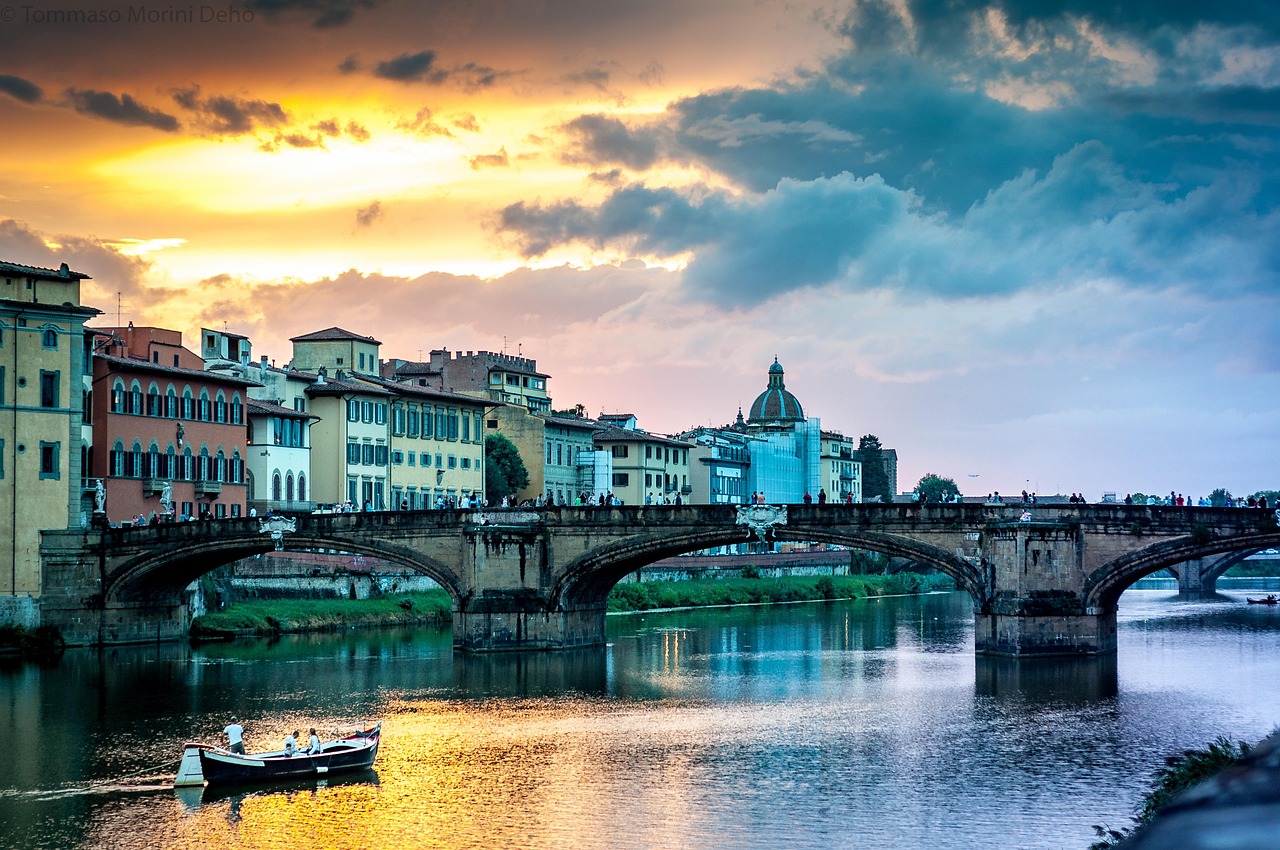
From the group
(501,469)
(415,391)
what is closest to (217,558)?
(415,391)

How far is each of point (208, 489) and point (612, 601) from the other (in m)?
28.6

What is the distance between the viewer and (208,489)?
8944cm

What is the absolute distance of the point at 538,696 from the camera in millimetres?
58000

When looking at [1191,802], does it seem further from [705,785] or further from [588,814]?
[705,785]

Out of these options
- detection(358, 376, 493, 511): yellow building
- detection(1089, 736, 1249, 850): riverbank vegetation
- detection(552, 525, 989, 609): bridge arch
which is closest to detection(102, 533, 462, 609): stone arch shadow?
detection(552, 525, 989, 609): bridge arch

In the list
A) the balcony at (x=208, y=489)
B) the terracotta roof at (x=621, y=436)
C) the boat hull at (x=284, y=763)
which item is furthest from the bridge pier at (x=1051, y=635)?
the terracotta roof at (x=621, y=436)

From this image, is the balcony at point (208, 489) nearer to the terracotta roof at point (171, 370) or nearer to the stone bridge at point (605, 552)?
the terracotta roof at point (171, 370)

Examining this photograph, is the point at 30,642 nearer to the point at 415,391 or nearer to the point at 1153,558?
the point at 415,391

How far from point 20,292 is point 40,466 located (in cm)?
812

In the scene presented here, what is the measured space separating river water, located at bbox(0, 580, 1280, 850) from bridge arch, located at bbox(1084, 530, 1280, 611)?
315 centimetres

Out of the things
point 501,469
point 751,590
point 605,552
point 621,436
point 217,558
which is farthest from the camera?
point 621,436

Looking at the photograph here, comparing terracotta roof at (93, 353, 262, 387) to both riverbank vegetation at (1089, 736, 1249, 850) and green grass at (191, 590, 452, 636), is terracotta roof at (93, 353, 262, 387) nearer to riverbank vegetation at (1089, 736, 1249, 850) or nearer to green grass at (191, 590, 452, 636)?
green grass at (191, 590, 452, 636)

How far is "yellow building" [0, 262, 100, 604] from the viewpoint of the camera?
236ft

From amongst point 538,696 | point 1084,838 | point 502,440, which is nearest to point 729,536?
point 538,696
